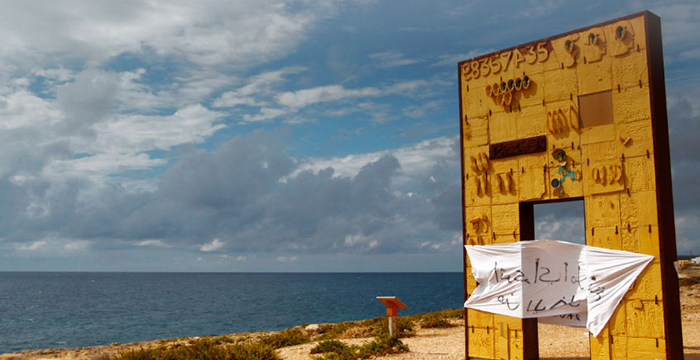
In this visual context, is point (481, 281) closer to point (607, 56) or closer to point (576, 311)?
point (576, 311)

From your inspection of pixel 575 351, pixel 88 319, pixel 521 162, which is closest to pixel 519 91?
pixel 521 162

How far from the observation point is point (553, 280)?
1194 cm

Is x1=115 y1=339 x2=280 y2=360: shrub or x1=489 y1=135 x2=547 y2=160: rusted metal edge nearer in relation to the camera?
x1=489 y1=135 x2=547 y2=160: rusted metal edge

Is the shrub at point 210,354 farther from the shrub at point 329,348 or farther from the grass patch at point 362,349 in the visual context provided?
the grass patch at point 362,349

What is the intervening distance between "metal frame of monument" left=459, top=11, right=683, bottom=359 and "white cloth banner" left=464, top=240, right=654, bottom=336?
0.21m

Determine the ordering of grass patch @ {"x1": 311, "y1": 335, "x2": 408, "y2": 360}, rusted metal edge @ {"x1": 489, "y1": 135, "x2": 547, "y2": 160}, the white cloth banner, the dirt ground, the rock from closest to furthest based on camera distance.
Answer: the white cloth banner → rusted metal edge @ {"x1": 489, "y1": 135, "x2": 547, "y2": 160} → the dirt ground → grass patch @ {"x1": 311, "y1": 335, "x2": 408, "y2": 360} → the rock

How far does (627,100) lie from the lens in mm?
10977

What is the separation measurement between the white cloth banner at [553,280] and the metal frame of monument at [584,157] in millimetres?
214

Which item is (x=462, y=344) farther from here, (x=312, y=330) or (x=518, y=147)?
(x=312, y=330)

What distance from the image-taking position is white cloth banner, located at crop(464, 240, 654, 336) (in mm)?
10836

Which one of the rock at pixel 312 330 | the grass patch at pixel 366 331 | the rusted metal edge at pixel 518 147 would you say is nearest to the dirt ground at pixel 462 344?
the grass patch at pixel 366 331

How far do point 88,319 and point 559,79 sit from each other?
197ft

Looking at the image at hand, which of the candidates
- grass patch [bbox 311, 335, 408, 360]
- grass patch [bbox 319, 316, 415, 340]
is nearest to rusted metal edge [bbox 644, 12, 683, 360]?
grass patch [bbox 311, 335, 408, 360]

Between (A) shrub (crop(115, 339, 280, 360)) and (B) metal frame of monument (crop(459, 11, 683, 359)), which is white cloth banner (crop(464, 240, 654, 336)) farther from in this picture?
(A) shrub (crop(115, 339, 280, 360))
